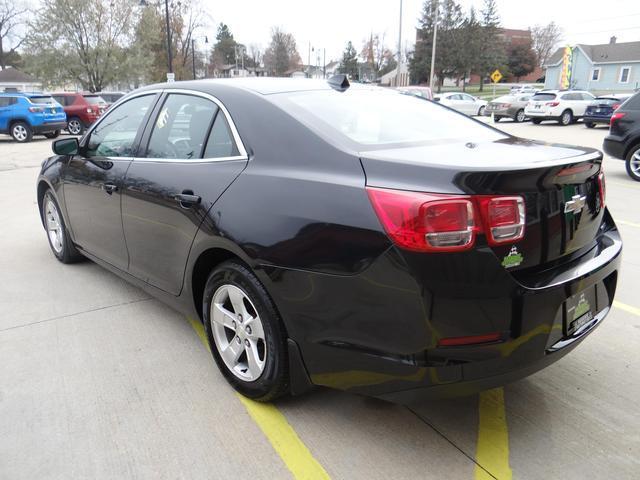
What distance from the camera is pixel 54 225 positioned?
502cm

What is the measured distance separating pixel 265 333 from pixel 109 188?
6.18 ft

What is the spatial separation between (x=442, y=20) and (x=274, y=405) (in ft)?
233

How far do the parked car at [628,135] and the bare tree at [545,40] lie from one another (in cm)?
9322

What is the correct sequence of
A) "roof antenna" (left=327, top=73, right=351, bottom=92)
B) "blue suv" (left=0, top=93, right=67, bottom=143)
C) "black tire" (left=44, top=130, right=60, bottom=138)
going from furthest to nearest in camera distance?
"black tire" (left=44, top=130, right=60, bottom=138), "blue suv" (left=0, top=93, right=67, bottom=143), "roof antenna" (left=327, top=73, right=351, bottom=92)

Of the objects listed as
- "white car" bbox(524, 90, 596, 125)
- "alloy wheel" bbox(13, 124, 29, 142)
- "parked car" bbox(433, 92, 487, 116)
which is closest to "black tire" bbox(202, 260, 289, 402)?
"alloy wheel" bbox(13, 124, 29, 142)

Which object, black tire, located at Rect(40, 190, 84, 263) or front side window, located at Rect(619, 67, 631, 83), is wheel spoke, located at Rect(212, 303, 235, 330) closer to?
black tire, located at Rect(40, 190, 84, 263)

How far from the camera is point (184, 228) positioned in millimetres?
2863

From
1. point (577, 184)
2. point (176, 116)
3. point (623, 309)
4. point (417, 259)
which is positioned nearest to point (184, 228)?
point (176, 116)

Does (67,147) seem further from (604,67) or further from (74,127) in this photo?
(604,67)

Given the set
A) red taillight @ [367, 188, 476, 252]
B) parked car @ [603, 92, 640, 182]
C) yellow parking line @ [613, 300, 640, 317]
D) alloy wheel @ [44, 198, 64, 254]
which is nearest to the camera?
red taillight @ [367, 188, 476, 252]

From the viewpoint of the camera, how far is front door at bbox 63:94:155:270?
3592 mm

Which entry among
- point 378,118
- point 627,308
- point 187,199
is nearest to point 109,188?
point 187,199

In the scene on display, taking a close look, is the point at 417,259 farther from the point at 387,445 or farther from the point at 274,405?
the point at 274,405

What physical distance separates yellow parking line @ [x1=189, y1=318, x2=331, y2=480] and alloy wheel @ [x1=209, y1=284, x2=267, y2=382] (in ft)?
0.56
